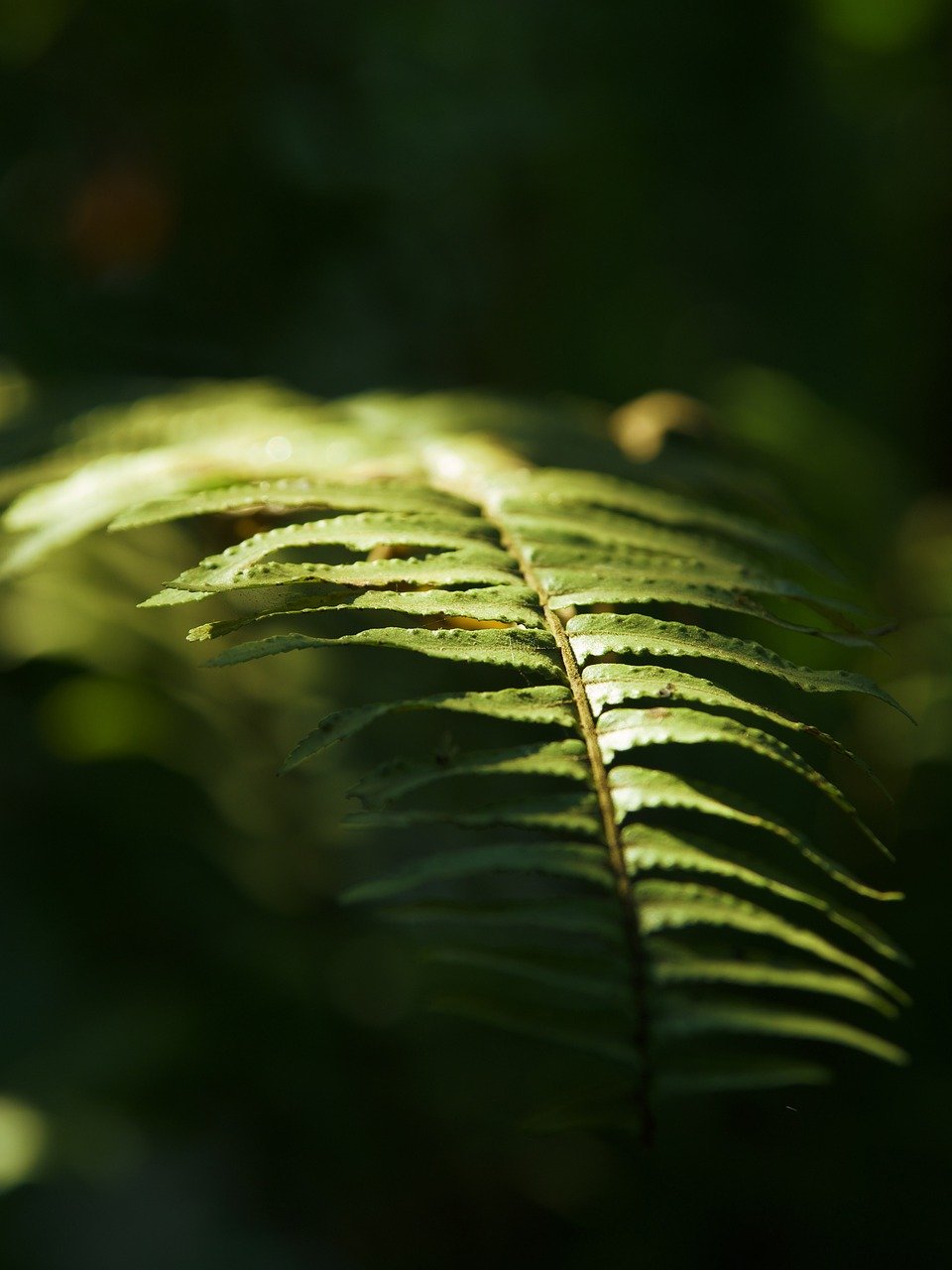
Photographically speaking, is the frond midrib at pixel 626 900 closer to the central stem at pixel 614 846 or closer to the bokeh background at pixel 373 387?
the central stem at pixel 614 846

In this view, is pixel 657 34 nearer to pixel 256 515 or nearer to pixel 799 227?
pixel 799 227

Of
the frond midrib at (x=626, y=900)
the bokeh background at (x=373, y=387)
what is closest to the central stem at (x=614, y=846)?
the frond midrib at (x=626, y=900)

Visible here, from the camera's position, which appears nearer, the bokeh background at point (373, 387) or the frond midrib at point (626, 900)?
the frond midrib at point (626, 900)

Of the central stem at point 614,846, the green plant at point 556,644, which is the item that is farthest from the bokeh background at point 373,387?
the central stem at point 614,846

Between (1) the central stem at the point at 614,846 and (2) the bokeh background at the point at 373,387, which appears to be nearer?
(1) the central stem at the point at 614,846

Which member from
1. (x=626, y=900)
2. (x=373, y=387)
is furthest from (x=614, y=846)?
(x=373, y=387)

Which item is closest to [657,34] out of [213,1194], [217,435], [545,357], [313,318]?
[545,357]

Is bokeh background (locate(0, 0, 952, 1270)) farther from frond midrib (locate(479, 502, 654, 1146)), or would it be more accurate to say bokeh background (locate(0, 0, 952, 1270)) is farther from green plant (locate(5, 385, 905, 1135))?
frond midrib (locate(479, 502, 654, 1146))
